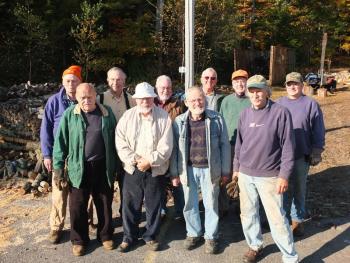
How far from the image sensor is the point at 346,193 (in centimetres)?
648

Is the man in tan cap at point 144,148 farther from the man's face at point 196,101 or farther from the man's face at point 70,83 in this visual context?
the man's face at point 70,83

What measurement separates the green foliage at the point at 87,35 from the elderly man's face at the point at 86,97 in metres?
13.5

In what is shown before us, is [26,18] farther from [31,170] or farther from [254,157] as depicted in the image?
[254,157]

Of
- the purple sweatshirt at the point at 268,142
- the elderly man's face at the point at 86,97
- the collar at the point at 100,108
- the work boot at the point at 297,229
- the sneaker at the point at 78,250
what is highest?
the elderly man's face at the point at 86,97

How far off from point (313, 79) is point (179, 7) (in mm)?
6741

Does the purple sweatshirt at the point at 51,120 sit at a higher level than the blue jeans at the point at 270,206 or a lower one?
higher

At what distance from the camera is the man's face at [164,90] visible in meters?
5.06

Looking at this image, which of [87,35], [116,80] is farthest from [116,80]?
[87,35]

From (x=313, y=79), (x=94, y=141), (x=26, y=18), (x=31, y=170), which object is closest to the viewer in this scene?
(x=94, y=141)

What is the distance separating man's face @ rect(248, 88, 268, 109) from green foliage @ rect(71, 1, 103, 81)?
14.3 m

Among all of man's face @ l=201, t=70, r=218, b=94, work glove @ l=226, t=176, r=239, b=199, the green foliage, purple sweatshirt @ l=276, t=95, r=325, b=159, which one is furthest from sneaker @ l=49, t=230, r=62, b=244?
the green foliage

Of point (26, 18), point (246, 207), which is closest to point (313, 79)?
point (26, 18)

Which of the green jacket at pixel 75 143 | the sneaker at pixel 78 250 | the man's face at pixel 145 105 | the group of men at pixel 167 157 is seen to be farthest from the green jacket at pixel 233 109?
the sneaker at pixel 78 250

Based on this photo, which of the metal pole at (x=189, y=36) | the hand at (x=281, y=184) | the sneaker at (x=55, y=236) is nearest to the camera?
the hand at (x=281, y=184)
